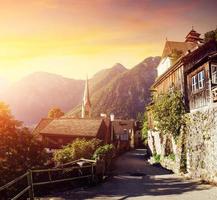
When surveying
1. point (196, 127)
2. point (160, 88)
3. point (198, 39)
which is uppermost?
point (198, 39)

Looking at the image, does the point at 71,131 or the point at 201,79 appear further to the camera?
the point at 71,131

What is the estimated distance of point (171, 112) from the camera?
2864 centimetres

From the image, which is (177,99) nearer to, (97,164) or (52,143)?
(97,164)

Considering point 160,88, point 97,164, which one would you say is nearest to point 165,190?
point 97,164

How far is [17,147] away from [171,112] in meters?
14.8

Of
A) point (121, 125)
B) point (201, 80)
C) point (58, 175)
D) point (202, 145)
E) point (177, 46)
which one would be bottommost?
point (58, 175)

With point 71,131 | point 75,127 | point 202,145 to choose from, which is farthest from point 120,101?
point 202,145

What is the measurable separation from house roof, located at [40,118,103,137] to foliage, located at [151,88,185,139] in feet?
50.5

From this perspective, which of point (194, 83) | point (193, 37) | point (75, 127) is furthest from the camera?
point (75, 127)

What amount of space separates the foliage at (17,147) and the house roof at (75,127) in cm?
2191

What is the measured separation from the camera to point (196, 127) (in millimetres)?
23359

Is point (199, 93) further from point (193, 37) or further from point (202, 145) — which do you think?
point (193, 37)

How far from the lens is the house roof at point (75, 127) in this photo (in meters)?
44.5

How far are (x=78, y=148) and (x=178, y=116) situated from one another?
A: 34.4ft
